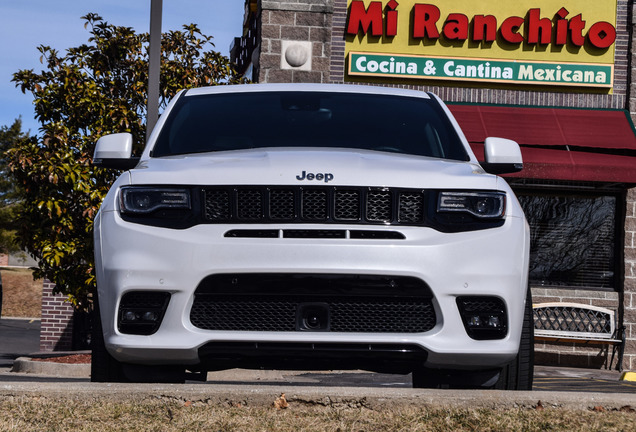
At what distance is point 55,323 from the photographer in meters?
18.0

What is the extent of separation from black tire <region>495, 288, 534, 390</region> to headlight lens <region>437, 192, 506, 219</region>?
533mm

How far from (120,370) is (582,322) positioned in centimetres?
1210

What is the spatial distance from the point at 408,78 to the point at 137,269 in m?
12.6

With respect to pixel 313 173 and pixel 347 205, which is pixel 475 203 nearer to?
pixel 347 205

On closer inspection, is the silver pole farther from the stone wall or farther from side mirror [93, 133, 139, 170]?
side mirror [93, 133, 139, 170]

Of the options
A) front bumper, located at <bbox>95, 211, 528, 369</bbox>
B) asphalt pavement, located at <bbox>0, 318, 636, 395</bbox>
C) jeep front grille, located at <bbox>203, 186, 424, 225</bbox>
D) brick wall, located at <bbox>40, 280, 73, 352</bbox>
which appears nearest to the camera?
front bumper, located at <bbox>95, 211, 528, 369</bbox>

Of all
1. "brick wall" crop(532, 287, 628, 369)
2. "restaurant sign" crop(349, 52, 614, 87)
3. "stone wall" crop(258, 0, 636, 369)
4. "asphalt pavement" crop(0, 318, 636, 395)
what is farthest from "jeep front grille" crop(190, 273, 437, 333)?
"restaurant sign" crop(349, 52, 614, 87)

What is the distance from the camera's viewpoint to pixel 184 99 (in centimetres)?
596

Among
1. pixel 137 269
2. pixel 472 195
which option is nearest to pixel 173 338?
pixel 137 269

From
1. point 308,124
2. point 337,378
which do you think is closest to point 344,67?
point 337,378

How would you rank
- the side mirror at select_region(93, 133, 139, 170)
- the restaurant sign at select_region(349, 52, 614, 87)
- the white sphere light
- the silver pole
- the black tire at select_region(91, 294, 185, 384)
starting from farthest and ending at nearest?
the white sphere light → the restaurant sign at select_region(349, 52, 614, 87) → the silver pole → the side mirror at select_region(93, 133, 139, 170) → the black tire at select_region(91, 294, 185, 384)

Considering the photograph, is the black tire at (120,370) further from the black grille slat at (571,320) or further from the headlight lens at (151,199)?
the black grille slat at (571,320)

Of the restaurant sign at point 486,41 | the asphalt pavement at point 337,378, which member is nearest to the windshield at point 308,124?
the asphalt pavement at point 337,378

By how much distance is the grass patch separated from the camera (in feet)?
12.7
